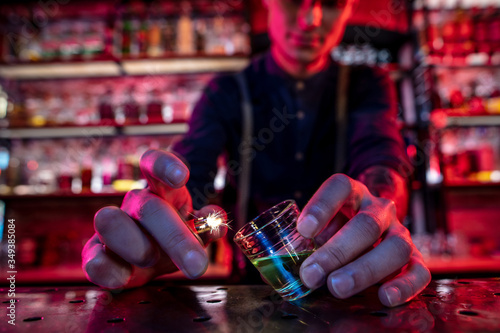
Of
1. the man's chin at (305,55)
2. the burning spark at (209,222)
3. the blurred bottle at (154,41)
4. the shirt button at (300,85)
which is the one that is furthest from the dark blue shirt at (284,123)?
the blurred bottle at (154,41)

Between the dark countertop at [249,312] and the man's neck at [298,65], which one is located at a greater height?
the man's neck at [298,65]

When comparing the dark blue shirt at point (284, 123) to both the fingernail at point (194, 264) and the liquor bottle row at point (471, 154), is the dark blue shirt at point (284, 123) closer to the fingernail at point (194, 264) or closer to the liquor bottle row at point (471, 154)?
the fingernail at point (194, 264)

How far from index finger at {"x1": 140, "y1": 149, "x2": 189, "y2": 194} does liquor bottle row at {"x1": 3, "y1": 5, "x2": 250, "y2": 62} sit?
2.02 m

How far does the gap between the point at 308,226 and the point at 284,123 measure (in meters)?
0.88

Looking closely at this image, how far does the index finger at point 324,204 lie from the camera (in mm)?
514

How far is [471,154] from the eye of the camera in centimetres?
250

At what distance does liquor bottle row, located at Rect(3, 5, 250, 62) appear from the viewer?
2.58 meters

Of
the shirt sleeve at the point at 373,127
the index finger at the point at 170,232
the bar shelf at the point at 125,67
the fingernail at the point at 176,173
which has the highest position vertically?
the bar shelf at the point at 125,67

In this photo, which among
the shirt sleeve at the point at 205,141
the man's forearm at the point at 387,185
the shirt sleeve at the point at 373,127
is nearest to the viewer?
the man's forearm at the point at 387,185

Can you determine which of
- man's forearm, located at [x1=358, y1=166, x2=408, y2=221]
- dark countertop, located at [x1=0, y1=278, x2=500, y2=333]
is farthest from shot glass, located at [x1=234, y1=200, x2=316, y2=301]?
man's forearm, located at [x1=358, y1=166, x2=408, y2=221]

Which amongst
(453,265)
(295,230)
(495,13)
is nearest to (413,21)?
(495,13)

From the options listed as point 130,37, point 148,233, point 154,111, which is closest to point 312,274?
point 148,233

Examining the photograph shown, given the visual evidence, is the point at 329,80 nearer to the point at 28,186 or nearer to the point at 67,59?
the point at 67,59

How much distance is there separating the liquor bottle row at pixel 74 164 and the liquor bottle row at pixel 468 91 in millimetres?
1963
